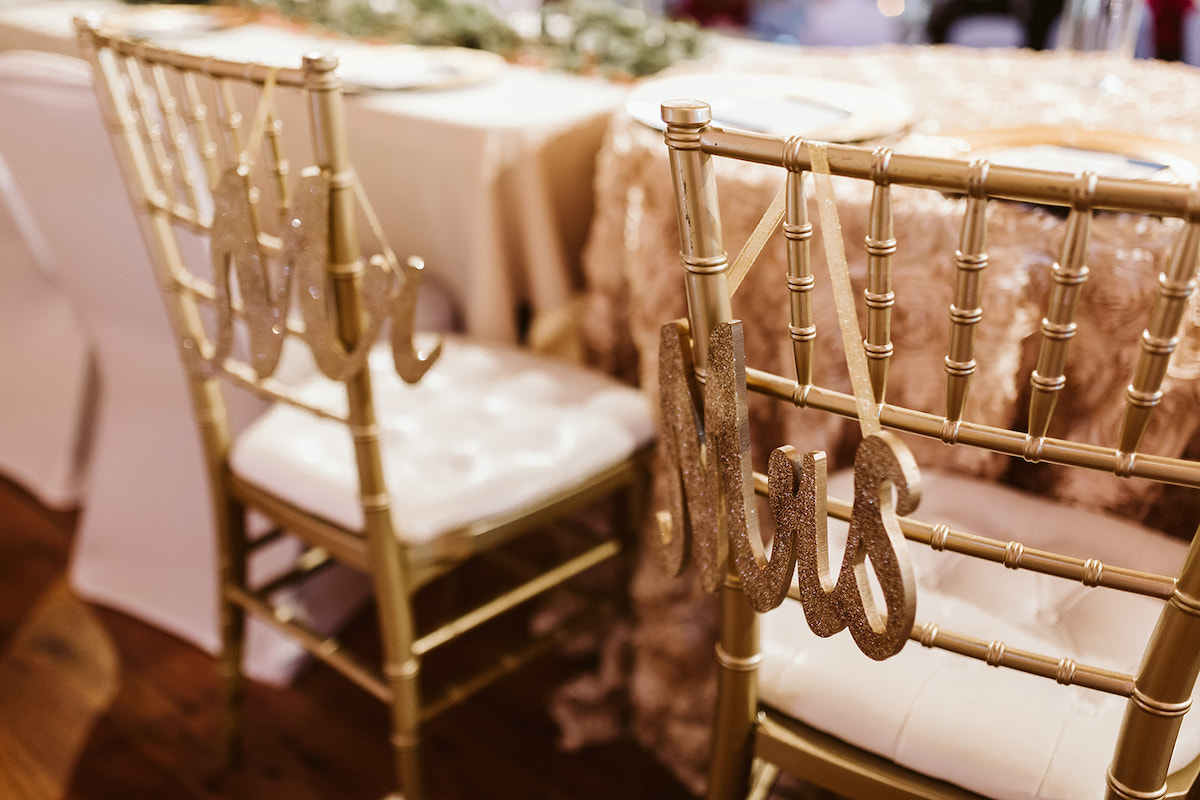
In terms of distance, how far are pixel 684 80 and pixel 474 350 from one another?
483mm

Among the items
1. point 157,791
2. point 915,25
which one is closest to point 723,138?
point 157,791

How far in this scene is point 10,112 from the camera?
49.4 inches

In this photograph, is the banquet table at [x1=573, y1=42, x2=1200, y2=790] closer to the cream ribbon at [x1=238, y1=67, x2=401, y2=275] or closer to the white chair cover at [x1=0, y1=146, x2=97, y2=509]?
the cream ribbon at [x1=238, y1=67, x2=401, y2=275]

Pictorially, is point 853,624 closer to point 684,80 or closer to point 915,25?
point 684,80

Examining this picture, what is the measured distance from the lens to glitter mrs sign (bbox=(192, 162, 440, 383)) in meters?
0.81

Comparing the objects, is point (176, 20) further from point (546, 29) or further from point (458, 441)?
point (458, 441)

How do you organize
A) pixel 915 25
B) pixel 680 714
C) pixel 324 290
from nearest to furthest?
pixel 324 290 < pixel 680 714 < pixel 915 25

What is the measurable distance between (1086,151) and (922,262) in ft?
0.74

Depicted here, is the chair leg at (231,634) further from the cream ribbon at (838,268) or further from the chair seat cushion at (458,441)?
the cream ribbon at (838,268)

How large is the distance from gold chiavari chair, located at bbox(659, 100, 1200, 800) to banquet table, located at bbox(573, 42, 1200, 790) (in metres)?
0.02

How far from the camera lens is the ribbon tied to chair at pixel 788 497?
55 centimetres

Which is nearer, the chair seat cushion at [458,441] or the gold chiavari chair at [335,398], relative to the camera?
the gold chiavari chair at [335,398]

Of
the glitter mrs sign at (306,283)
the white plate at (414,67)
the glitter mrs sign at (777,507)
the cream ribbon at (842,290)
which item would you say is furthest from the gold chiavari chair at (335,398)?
the cream ribbon at (842,290)

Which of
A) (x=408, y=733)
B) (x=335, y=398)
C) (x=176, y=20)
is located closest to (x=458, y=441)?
(x=335, y=398)
